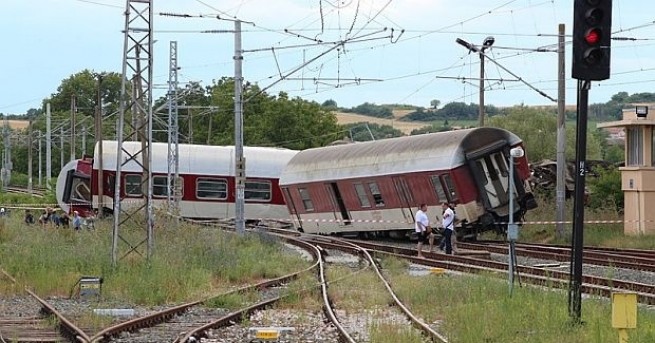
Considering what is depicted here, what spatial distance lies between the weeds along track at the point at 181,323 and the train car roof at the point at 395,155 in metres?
13.7

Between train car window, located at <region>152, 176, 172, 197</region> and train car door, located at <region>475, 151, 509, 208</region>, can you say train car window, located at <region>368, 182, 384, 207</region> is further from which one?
train car window, located at <region>152, 176, 172, 197</region>

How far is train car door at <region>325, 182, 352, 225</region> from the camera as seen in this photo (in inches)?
1511

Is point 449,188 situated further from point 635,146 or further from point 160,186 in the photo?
point 160,186

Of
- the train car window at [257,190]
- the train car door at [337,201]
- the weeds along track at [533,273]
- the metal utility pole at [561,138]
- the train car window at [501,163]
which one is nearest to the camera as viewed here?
the weeds along track at [533,273]

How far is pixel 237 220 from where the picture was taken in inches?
1432

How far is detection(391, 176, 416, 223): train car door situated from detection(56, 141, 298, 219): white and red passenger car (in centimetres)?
1550

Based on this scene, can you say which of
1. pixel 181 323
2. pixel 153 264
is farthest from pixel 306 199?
pixel 181 323

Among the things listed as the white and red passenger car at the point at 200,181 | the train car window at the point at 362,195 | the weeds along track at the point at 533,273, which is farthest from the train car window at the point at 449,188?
the white and red passenger car at the point at 200,181

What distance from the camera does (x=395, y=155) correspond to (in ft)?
116

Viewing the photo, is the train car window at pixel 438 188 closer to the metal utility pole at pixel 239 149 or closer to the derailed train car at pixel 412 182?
the derailed train car at pixel 412 182

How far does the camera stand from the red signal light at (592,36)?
1280 cm

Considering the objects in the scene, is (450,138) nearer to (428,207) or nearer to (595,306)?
(428,207)

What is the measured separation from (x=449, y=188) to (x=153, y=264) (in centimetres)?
1189

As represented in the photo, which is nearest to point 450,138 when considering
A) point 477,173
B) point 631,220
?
point 477,173
